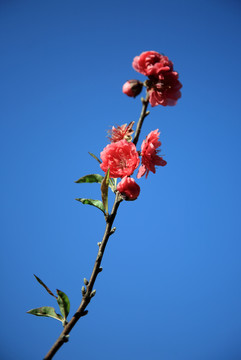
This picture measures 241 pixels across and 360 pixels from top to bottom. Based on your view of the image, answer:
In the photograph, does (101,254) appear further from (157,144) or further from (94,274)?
(157,144)

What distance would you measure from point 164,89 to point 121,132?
282 millimetres

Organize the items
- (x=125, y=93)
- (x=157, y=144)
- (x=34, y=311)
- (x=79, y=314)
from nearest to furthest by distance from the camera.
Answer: (x=79, y=314), (x=34, y=311), (x=125, y=93), (x=157, y=144)

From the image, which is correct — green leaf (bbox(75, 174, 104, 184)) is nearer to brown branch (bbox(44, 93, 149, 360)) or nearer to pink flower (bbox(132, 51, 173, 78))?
brown branch (bbox(44, 93, 149, 360))

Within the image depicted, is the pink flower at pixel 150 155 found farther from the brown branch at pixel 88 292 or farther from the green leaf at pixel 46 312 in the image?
the green leaf at pixel 46 312

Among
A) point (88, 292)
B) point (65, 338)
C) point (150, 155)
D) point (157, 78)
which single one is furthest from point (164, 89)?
point (65, 338)

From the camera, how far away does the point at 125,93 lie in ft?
3.56

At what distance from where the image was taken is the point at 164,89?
3.56 ft

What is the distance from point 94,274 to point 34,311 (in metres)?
0.28

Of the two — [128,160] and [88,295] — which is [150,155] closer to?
[128,160]

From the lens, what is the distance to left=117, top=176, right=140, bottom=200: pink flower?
3.15ft

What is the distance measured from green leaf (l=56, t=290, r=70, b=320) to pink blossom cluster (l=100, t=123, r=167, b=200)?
40 centimetres

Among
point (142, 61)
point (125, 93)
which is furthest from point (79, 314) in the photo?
point (142, 61)

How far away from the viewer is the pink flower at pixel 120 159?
104 centimetres

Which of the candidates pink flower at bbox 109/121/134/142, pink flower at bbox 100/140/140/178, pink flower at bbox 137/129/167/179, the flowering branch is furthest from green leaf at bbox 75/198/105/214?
pink flower at bbox 109/121/134/142
